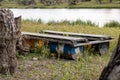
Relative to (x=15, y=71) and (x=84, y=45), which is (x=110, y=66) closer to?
(x=15, y=71)

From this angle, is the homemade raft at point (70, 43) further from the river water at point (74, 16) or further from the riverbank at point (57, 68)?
the river water at point (74, 16)

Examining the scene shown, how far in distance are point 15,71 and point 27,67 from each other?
435 millimetres

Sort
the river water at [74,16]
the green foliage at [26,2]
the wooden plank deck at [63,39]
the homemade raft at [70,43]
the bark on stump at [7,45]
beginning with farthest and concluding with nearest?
the green foliage at [26,2] → the river water at [74,16] → the homemade raft at [70,43] → the wooden plank deck at [63,39] → the bark on stump at [7,45]

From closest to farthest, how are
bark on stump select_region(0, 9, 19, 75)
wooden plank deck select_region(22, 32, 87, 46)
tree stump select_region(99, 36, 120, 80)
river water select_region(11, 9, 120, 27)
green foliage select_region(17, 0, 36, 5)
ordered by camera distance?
tree stump select_region(99, 36, 120, 80) → bark on stump select_region(0, 9, 19, 75) → wooden plank deck select_region(22, 32, 87, 46) → river water select_region(11, 9, 120, 27) → green foliage select_region(17, 0, 36, 5)

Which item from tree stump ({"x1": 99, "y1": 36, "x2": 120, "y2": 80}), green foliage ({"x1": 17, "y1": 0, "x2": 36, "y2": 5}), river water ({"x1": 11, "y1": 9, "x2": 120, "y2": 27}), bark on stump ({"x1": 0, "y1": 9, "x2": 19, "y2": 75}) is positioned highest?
tree stump ({"x1": 99, "y1": 36, "x2": 120, "y2": 80})

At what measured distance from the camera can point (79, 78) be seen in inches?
185

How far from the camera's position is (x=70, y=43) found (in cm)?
578

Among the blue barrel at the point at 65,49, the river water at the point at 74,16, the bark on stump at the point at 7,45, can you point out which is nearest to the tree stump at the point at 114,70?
the bark on stump at the point at 7,45

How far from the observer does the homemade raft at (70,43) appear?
19.3 ft

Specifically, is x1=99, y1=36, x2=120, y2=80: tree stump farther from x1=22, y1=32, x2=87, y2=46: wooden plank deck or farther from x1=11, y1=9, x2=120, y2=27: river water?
x1=11, y1=9, x2=120, y2=27: river water

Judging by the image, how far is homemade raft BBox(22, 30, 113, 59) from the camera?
19.3ft

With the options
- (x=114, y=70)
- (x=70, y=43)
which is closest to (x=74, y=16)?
(x=70, y=43)

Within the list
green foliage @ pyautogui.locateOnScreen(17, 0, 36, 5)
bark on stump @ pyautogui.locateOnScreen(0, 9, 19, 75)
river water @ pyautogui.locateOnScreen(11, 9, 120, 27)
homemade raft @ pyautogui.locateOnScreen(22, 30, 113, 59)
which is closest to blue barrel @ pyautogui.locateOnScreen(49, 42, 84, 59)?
homemade raft @ pyautogui.locateOnScreen(22, 30, 113, 59)

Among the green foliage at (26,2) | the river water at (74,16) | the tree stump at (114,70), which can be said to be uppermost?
the tree stump at (114,70)
